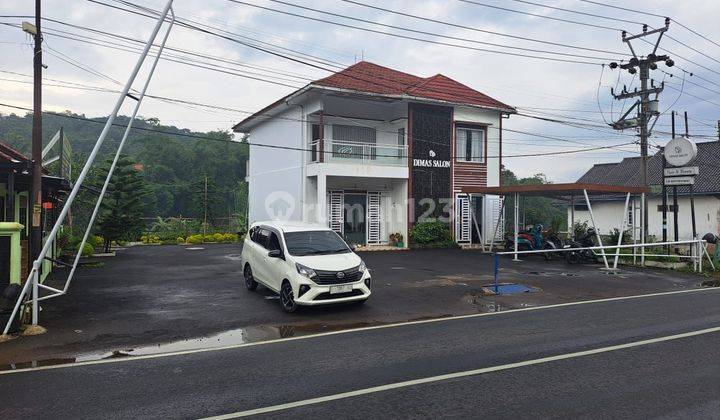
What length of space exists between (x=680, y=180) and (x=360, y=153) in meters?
13.4

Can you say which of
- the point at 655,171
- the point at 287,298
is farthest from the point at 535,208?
the point at 287,298

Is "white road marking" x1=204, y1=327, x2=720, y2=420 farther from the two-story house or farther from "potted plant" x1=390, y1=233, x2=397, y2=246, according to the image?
"potted plant" x1=390, y1=233, x2=397, y2=246

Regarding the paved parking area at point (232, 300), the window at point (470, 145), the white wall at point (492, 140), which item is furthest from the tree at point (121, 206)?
the white wall at point (492, 140)

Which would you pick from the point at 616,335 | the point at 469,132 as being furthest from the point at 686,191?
the point at 616,335

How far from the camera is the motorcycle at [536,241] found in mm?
20344

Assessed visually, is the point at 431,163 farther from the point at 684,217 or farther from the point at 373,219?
the point at 684,217

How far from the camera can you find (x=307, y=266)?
9.66 m

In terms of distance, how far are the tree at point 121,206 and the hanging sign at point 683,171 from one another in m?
22.2

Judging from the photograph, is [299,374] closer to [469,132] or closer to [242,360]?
[242,360]

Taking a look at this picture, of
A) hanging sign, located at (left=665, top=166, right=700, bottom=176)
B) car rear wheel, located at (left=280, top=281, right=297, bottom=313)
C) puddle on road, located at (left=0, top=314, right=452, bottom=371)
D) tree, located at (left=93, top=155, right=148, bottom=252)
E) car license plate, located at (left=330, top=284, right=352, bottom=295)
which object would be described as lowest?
puddle on road, located at (left=0, top=314, right=452, bottom=371)

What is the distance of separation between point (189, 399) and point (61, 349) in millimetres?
3428

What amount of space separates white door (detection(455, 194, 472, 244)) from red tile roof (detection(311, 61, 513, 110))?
4951 millimetres

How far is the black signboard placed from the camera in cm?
2455

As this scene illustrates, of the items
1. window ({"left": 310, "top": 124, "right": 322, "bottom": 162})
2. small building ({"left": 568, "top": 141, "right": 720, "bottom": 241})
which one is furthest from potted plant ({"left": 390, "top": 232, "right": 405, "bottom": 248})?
small building ({"left": 568, "top": 141, "right": 720, "bottom": 241})
